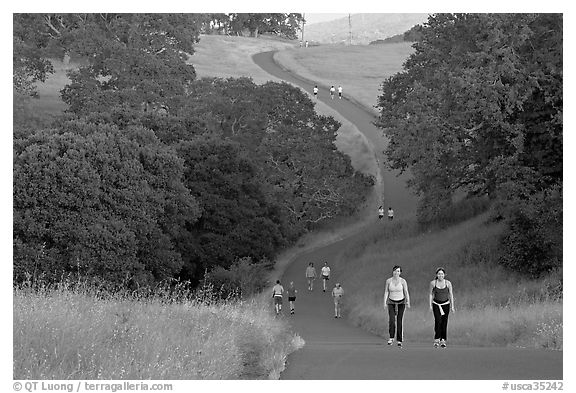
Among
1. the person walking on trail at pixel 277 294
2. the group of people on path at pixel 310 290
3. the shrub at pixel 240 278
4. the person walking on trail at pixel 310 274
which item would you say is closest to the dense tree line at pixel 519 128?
the group of people on path at pixel 310 290

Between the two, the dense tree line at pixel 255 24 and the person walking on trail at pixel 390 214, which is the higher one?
the dense tree line at pixel 255 24

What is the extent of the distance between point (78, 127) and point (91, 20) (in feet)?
99.6

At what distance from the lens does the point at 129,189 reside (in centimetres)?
3800

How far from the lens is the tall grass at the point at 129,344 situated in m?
11.1

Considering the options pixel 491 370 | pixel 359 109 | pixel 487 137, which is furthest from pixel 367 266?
pixel 359 109

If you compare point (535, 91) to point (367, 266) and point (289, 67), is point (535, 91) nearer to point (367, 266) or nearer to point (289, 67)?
point (367, 266)

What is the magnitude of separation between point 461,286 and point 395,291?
64.5 feet

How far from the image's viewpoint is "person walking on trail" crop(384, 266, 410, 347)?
52.6 feet

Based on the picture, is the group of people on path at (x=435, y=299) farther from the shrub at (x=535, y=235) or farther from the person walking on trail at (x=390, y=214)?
the person walking on trail at (x=390, y=214)

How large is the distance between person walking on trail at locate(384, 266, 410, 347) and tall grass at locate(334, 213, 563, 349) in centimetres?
313

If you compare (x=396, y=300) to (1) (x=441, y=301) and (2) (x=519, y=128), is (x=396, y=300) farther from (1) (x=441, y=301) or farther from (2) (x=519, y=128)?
(2) (x=519, y=128)

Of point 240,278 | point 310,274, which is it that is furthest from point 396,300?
point 240,278

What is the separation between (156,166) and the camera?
40.4 metres

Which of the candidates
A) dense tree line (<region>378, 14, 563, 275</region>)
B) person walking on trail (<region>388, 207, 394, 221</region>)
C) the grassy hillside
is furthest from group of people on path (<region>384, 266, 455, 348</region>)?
the grassy hillside
